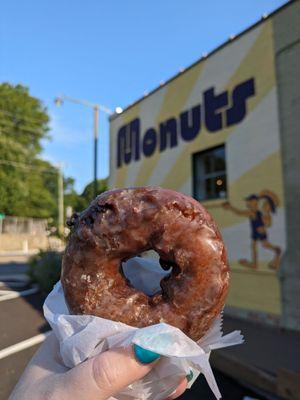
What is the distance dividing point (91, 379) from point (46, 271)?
10318 millimetres

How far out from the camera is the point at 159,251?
197 cm

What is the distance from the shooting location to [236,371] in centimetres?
534

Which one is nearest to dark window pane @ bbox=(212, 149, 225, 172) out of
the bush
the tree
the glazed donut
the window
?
the window

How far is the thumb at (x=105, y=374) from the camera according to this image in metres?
1.65

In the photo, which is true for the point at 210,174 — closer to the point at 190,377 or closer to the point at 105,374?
the point at 190,377

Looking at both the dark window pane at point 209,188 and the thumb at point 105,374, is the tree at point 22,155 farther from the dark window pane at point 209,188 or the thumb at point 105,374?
the thumb at point 105,374

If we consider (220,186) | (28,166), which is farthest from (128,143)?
(28,166)

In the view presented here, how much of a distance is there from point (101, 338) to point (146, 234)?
0.56 meters

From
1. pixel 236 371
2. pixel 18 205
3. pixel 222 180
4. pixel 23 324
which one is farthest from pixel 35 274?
pixel 18 205

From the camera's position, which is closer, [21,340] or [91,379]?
[91,379]

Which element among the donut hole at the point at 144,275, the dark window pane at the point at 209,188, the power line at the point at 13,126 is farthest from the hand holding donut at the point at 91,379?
the power line at the point at 13,126

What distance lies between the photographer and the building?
762 cm

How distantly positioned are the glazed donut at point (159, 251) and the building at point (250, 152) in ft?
20.0

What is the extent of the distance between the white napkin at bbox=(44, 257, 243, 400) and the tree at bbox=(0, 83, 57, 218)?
37.3m
